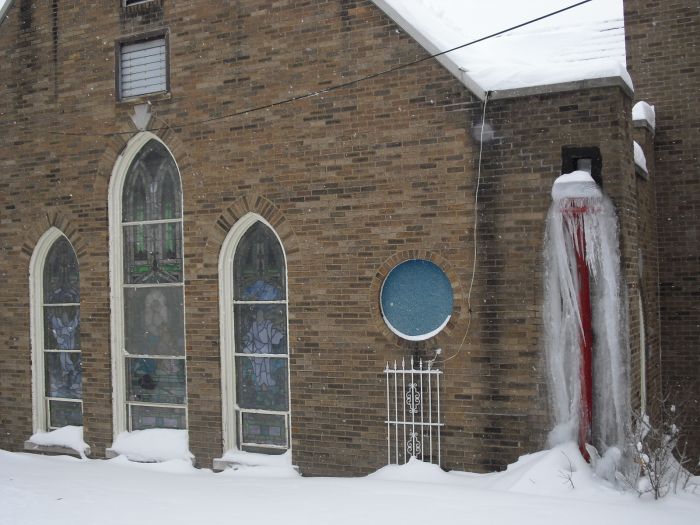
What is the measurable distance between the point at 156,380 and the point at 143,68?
13.0ft

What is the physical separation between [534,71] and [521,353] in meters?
2.82

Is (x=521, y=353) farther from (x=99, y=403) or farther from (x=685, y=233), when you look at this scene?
(x=99, y=403)

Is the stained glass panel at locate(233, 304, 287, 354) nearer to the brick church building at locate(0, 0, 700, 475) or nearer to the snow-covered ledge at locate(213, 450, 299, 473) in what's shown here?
the brick church building at locate(0, 0, 700, 475)

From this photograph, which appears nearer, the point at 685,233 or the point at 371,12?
the point at 371,12

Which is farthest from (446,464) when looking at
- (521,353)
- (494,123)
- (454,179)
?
(494,123)

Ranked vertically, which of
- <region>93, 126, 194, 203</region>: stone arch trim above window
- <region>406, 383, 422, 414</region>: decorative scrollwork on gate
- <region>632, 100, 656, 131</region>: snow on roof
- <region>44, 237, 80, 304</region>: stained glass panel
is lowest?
<region>406, 383, 422, 414</region>: decorative scrollwork on gate

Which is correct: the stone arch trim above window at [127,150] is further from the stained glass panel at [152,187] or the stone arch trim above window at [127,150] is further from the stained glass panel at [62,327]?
the stained glass panel at [62,327]

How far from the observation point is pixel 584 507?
244 inches

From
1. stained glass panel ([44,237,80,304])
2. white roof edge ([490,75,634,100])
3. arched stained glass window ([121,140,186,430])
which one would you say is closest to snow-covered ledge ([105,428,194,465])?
arched stained glass window ([121,140,186,430])

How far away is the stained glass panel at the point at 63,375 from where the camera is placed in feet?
33.3

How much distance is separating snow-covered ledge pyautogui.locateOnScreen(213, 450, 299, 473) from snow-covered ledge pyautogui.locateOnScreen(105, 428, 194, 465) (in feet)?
1.45

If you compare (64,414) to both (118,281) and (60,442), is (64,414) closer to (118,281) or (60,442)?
(60,442)

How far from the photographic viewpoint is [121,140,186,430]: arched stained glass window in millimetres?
9398

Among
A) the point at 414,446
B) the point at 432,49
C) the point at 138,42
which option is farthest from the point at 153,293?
the point at 432,49
